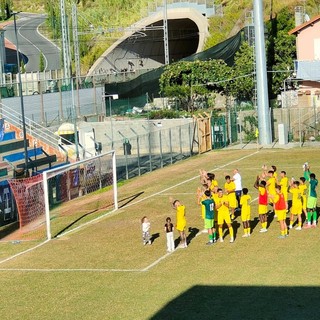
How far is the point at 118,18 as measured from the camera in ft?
316

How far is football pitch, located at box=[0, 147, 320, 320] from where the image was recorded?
1900cm

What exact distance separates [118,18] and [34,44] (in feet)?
70.3

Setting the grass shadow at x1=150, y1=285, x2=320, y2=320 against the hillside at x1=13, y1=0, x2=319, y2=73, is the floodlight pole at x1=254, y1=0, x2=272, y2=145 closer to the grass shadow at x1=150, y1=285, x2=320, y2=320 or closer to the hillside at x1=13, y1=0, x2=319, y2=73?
the hillside at x1=13, y1=0, x2=319, y2=73

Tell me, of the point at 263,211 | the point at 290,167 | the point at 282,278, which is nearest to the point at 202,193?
the point at 263,211

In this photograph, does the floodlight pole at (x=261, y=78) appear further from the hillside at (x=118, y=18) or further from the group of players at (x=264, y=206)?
the group of players at (x=264, y=206)

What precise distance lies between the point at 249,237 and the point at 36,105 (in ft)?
112

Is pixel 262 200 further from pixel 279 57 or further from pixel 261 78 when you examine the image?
pixel 279 57

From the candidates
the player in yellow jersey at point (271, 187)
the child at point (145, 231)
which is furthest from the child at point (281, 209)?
the child at point (145, 231)

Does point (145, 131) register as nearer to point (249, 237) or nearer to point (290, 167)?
point (290, 167)

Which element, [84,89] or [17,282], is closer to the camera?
[17,282]

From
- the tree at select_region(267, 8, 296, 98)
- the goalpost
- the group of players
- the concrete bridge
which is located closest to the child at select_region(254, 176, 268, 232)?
the group of players

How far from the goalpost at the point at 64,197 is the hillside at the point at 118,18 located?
36725 millimetres

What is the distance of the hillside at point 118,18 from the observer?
7519cm

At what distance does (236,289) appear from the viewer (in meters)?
20.2
